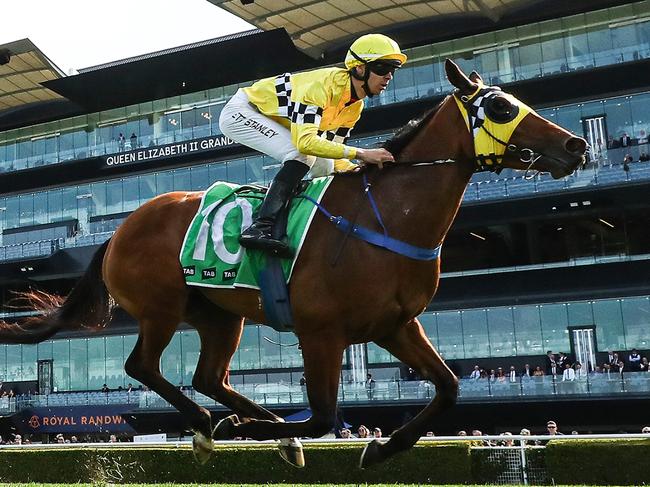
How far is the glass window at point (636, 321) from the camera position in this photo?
20.9 m

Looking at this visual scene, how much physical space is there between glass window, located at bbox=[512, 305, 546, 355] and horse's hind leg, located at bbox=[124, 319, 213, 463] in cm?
1854

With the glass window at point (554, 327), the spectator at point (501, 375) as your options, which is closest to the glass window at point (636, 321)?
the glass window at point (554, 327)

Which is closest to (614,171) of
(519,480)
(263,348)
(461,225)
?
(461,225)

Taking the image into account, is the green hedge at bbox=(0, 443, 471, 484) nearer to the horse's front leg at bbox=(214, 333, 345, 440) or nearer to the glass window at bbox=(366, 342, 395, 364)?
the horse's front leg at bbox=(214, 333, 345, 440)

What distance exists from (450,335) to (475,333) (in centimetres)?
73

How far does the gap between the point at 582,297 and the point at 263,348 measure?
32.0 ft

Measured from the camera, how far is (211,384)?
503 cm

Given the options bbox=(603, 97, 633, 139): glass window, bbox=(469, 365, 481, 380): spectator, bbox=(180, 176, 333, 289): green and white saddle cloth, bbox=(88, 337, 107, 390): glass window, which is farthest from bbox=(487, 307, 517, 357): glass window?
bbox=(180, 176, 333, 289): green and white saddle cloth

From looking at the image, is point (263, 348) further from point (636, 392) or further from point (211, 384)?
point (211, 384)

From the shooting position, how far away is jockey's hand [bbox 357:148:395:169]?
170 inches

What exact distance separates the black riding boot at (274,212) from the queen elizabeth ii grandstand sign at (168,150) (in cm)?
2461

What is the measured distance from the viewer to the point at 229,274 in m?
4.59

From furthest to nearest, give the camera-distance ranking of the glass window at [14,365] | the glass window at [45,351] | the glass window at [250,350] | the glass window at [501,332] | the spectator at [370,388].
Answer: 1. the glass window at [14,365]
2. the glass window at [45,351]
3. the glass window at [250,350]
4. the glass window at [501,332]
5. the spectator at [370,388]

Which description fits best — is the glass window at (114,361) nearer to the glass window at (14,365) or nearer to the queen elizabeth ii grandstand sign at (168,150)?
the glass window at (14,365)
